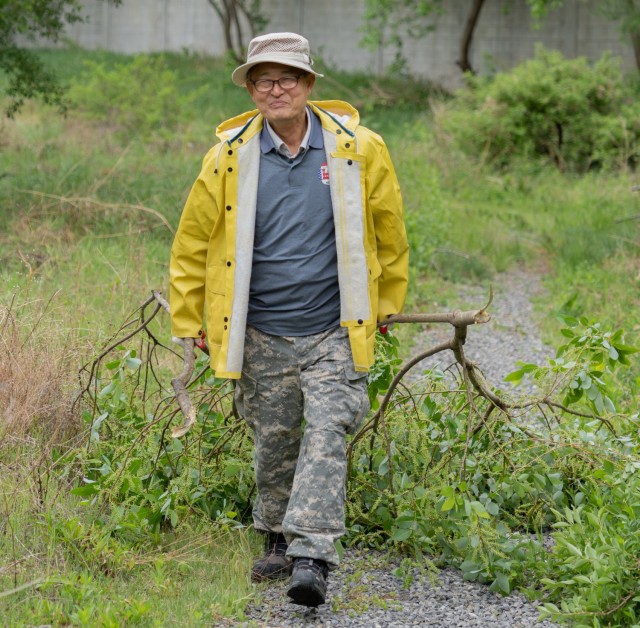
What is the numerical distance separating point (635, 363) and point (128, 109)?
10.4m

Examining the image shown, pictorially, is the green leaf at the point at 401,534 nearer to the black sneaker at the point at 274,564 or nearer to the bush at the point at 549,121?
the black sneaker at the point at 274,564

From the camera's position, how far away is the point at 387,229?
14.6 ft

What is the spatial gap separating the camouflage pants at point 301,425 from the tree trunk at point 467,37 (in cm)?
2241

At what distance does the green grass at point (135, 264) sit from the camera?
13.8 ft

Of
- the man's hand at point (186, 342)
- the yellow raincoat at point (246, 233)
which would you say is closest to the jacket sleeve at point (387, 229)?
the yellow raincoat at point (246, 233)

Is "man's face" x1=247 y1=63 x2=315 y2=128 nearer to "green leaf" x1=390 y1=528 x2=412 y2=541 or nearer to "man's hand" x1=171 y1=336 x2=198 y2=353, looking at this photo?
"man's hand" x1=171 y1=336 x2=198 y2=353

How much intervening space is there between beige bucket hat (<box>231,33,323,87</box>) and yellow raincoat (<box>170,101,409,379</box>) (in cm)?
22

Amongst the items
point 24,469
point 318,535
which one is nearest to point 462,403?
point 318,535

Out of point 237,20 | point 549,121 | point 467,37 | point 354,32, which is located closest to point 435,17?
point 467,37

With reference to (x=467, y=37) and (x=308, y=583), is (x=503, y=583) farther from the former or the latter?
(x=467, y=37)

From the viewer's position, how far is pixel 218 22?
28531 mm

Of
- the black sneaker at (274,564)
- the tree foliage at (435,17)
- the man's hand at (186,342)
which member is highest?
the tree foliage at (435,17)

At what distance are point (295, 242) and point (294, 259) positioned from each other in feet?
0.21

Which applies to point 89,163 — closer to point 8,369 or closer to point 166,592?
point 8,369
